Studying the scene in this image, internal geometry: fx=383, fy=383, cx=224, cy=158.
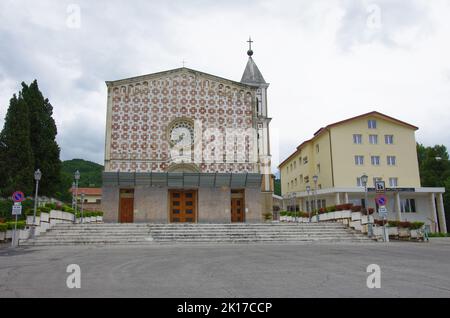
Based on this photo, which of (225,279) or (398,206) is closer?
(225,279)

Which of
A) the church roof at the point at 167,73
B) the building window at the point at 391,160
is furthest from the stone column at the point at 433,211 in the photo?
the church roof at the point at 167,73

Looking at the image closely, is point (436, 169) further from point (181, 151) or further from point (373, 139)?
point (181, 151)

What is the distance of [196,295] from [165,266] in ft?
13.5

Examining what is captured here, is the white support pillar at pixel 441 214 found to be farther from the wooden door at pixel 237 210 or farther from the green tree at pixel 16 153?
the green tree at pixel 16 153

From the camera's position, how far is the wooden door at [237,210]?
2969 cm

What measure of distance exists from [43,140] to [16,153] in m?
3.62

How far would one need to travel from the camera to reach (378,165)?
136 feet

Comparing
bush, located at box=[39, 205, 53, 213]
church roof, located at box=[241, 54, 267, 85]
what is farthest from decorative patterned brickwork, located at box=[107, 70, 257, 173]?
church roof, located at box=[241, 54, 267, 85]

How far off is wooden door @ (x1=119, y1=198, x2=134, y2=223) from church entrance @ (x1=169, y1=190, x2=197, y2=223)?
293 cm

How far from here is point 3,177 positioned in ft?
127

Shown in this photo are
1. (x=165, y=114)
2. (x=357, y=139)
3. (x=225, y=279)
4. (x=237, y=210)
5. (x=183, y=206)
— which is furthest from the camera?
(x=357, y=139)

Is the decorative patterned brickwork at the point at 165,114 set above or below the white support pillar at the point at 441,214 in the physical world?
above

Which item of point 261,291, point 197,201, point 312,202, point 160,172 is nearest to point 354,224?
point 197,201

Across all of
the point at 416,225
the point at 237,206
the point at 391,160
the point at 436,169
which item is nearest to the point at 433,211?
the point at 391,160
